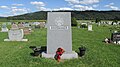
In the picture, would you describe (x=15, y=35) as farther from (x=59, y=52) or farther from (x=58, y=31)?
(x=59, y=52)

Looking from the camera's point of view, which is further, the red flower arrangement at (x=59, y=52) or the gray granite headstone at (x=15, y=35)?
the gray granite headstone at (x=15, y=35)

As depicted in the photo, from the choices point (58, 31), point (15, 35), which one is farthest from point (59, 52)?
point (15, 35)

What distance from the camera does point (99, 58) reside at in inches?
391

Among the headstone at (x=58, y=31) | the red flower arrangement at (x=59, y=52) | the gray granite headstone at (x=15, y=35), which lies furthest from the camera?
the gray granite headstone at (x=15, y=35)

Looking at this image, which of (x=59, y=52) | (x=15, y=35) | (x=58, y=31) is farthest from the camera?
(x=15, y=35)

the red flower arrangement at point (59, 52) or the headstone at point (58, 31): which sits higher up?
the headstone at point (58, 31)

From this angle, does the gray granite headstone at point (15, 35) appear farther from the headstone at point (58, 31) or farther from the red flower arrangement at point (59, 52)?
the red flower arrangement at point (59, 52)

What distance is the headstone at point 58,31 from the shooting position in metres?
9.91

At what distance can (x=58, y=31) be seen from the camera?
9.97 m

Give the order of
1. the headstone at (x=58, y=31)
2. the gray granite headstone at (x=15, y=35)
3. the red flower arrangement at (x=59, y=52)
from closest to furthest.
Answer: the red flower arrangement at (x=59, y=52), the headstone at (x=58, y=31), the gray granite headstone at (x=15, y=35)

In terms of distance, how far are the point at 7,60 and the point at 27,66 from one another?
155 centimetres

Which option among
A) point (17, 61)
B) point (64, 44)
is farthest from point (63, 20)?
point (17, 61)

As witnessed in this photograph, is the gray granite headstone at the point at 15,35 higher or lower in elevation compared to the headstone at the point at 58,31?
lower

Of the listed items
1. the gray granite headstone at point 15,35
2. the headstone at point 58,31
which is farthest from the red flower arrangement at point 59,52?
the gray granite headstone at point 15,35
